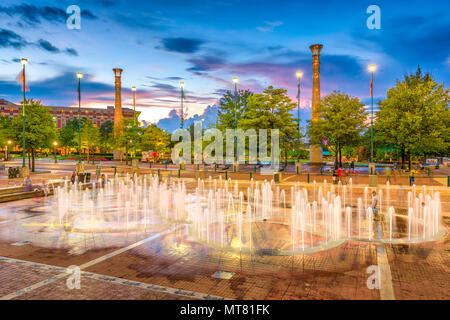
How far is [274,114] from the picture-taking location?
A: 1620 inches

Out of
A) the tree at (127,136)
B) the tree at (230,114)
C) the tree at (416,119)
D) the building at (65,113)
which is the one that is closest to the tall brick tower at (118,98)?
the tree at (127,136)

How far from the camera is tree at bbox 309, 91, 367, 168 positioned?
129 ft

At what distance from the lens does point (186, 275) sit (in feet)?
25.7

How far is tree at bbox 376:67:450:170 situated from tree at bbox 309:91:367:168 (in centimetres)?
265

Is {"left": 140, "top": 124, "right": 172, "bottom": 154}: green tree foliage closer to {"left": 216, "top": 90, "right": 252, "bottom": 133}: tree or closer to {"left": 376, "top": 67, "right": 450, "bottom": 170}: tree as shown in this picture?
{"left": 216, "top": 90, "right": 252, "bottom": 133}: tree

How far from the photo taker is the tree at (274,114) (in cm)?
3988

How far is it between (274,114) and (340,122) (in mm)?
8157

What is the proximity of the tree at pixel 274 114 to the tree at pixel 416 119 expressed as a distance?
1055 centimetres

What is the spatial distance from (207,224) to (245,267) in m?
4.98
